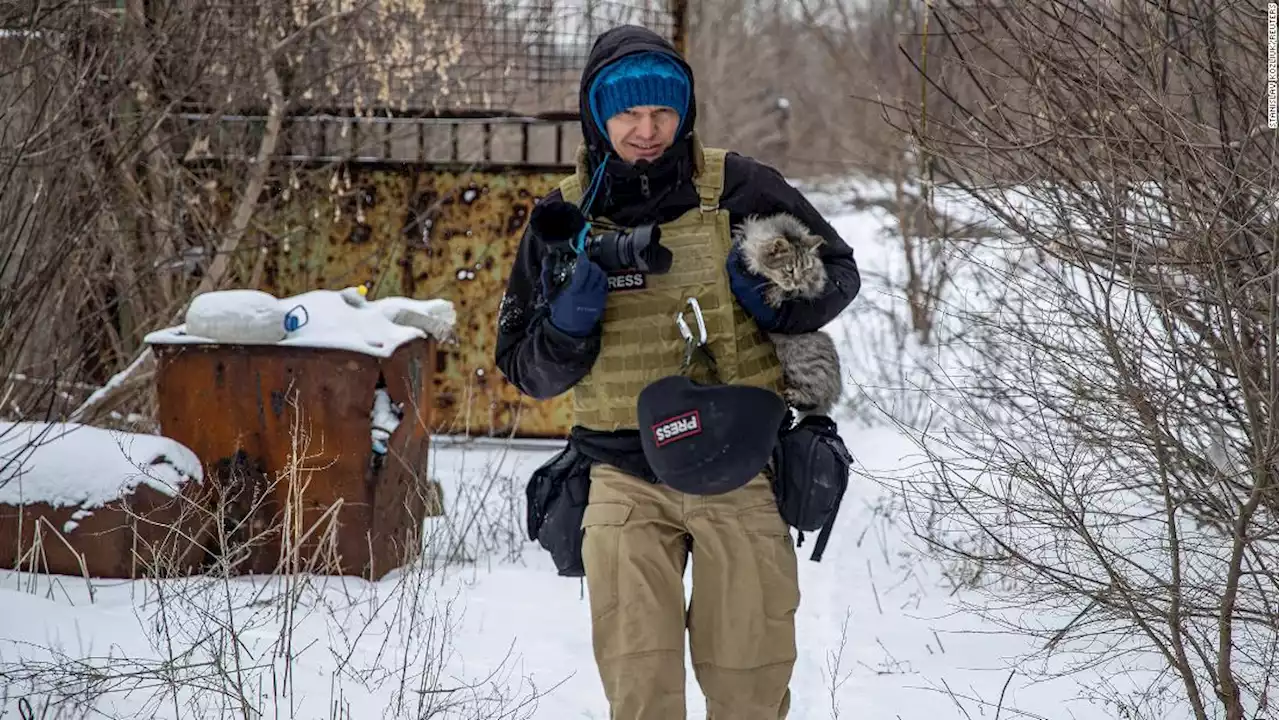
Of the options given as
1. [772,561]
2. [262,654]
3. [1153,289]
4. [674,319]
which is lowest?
[262,654]

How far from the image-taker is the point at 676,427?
9.27 feet

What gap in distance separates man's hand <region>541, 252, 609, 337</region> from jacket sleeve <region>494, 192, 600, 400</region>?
5 centimetres

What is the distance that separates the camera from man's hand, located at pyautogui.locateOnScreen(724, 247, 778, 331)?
2928 mm

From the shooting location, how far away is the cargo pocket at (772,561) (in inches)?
115

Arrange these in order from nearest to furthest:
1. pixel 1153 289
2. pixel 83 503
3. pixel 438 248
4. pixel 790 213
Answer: pixel 790 213, pixel 1153 289, pixel 83 503, pixel 438 248

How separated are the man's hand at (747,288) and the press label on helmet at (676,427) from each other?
31 cm

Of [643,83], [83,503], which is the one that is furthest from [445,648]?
[643,83]

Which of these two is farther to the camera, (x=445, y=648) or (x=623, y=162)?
(x=445, y=648)

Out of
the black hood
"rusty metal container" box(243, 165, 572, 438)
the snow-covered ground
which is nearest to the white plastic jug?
the snow-covered ground

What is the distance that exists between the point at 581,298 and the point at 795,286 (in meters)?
0.47

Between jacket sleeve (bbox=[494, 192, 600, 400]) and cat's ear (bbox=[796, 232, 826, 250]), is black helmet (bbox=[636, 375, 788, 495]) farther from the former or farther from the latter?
cat's ear (bbox=[796, 232, 826, 250])

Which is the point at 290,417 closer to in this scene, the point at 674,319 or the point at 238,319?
the point at 238,319

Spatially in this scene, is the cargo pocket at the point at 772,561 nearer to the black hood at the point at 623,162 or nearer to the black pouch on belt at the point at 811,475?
the black pouch on belt at the point at 811,475

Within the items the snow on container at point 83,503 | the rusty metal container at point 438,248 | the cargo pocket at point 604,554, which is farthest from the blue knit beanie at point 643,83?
the rusty metal container at point 438,248
